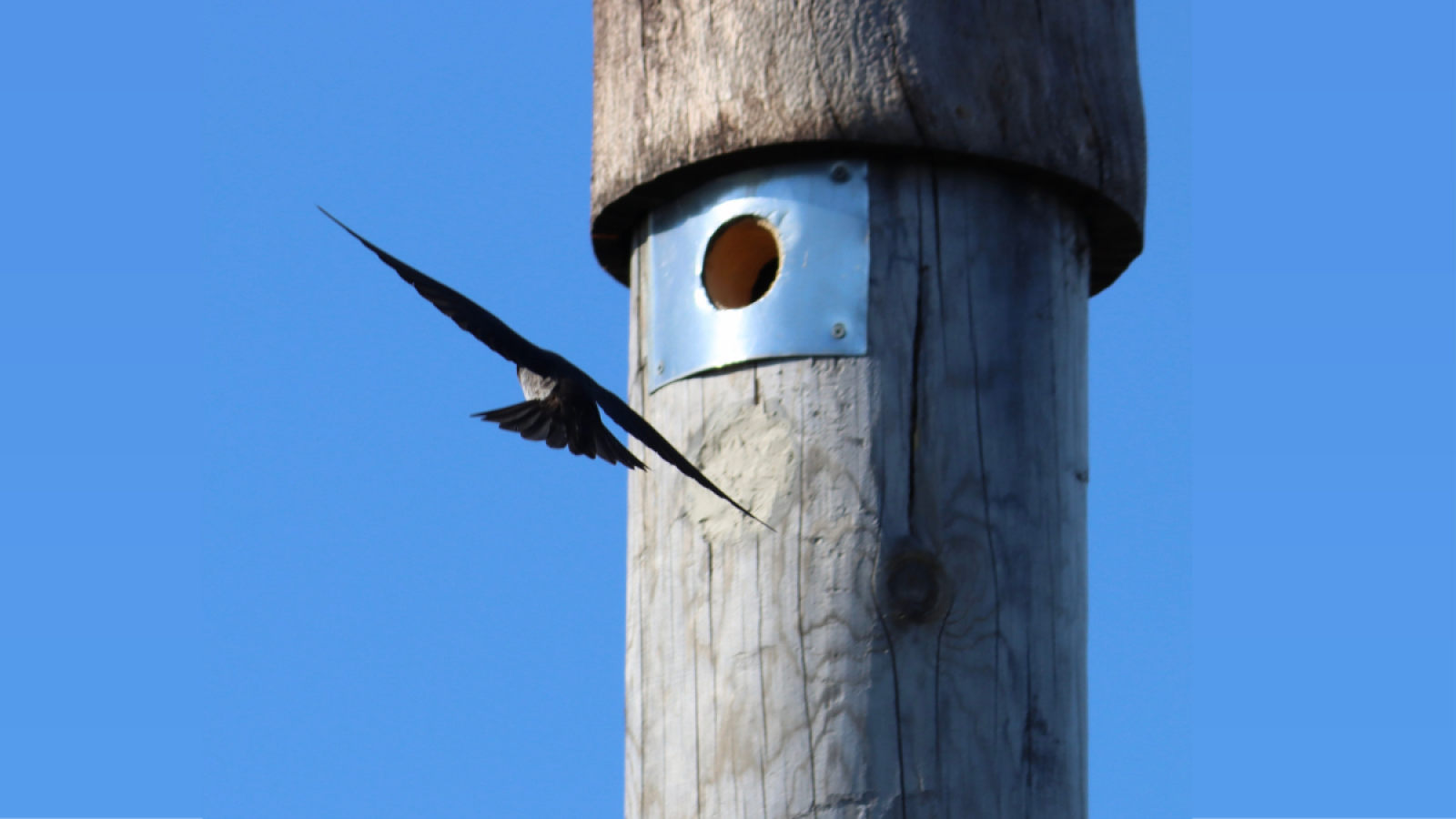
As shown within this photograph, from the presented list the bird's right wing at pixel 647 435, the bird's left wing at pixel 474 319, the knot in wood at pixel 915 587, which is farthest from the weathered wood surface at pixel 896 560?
the bird's left wing at pixel 474 319

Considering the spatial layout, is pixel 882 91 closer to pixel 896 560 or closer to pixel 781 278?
pixel 781 278

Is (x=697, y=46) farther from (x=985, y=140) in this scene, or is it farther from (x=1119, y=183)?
(x=1119, y=183)

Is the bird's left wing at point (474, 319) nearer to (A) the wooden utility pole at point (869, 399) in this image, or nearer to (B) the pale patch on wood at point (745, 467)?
(A) the wooden utility pole at point (869, 399)

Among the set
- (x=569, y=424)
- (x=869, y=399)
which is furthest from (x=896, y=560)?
(x=569, y=424)

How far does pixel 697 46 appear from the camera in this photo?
102 inches

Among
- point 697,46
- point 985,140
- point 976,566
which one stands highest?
point 697,46

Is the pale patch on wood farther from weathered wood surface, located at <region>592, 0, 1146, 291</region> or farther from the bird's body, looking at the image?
weathered wood surface, located at <region>592, 0, 1146, 291</region>

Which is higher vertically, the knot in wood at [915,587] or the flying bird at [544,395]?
the flying bird at [544,395]

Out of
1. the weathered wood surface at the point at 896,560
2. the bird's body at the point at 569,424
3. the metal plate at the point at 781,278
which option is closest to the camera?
the weathered wood surface at the point at 896,560

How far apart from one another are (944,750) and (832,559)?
11.1 inches

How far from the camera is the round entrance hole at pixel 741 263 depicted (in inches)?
101

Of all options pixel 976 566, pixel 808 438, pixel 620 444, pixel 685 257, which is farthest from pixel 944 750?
pixel 685 257

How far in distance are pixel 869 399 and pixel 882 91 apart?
0.43 m

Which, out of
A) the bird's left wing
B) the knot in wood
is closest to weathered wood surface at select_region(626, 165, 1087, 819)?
the knot in wood
